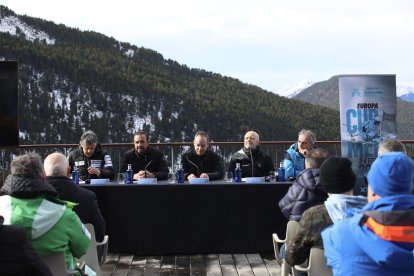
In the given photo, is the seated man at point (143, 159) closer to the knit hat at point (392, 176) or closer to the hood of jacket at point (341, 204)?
the hood of jacket at point (341, 204)

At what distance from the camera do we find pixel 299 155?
5.63 metres

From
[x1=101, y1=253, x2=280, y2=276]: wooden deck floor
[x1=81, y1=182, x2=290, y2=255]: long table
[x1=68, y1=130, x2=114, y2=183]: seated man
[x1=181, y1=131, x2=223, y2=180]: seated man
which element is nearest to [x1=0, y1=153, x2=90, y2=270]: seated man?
[x1=101, y1=253, x2=280, y2=276]: wooden deck floor

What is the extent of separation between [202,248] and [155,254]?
441mm

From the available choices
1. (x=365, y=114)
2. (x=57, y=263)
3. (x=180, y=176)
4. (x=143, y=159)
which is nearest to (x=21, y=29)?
(x=143, y=159)

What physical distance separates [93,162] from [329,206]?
11.5 feet

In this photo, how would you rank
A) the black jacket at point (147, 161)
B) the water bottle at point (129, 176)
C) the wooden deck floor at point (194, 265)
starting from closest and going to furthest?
the wooden deck floor at point (194, 265)
the water bottle at point (129, 176)
the black jacket at point (147, 161)

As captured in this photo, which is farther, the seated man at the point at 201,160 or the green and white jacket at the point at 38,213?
the seated man at the point at 201,160

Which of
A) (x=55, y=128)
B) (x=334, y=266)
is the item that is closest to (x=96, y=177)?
(x=334, y=266)

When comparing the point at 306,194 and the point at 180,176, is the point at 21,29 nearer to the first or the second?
the point at 180,176

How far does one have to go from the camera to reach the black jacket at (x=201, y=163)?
5.89 m

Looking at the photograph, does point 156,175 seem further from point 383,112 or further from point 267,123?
point 267,123

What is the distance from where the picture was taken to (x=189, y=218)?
17.0 feet

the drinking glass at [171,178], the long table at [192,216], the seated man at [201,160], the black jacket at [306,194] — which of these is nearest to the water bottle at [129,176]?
the long table at [192,216]

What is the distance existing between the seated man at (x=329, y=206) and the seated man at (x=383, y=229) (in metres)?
0.48
